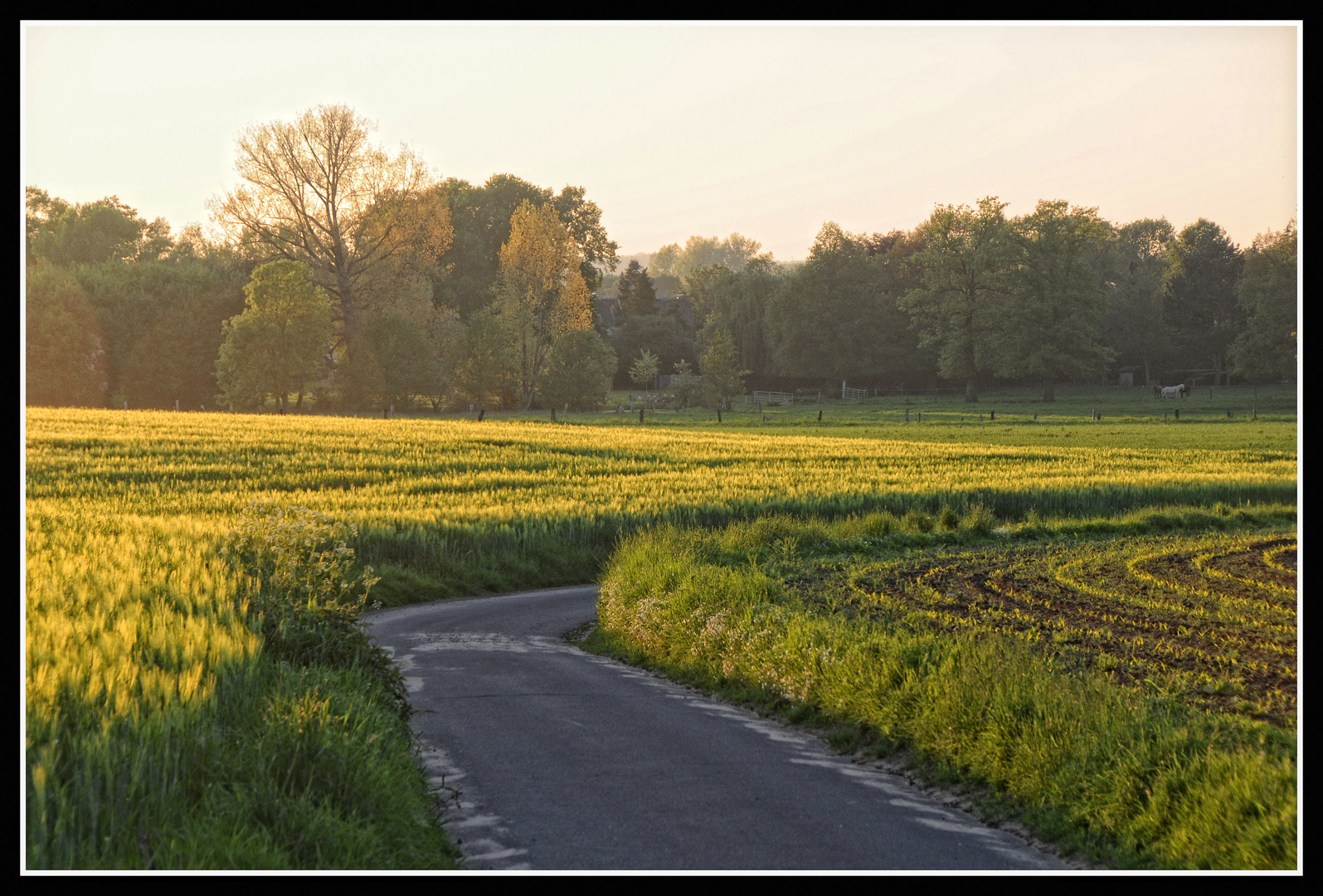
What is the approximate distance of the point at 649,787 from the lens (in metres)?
8.55

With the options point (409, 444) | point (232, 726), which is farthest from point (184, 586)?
point (409, 444)

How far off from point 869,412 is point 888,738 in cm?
8237

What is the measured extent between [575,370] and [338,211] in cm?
2100

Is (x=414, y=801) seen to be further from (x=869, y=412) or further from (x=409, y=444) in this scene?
(x=869, y=412)

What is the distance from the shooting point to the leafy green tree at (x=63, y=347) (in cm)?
7075

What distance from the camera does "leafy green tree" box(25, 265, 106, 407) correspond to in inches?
2785

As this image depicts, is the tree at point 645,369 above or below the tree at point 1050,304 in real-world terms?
below

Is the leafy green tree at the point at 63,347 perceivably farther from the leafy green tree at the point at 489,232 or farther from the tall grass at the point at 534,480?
the leafy green tree at the point at 489,232

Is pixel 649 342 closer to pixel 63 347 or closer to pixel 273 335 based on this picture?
pixel 273 335

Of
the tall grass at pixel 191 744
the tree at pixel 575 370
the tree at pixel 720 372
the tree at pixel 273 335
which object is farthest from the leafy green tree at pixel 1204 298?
the tall grass at pixel 191 744

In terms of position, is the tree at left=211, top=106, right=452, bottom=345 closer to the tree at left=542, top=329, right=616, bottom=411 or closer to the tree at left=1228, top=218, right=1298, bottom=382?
the tree at left=542, top=329, right=616, bottom=411

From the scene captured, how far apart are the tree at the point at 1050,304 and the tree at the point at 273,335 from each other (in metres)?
58.0

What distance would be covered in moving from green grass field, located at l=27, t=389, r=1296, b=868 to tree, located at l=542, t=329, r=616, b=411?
3.69 meters

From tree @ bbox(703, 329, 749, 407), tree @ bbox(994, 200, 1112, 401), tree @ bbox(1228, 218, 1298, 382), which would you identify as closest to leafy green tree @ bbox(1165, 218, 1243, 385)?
tree @ bbox(1228, 218, 1298, 382)
